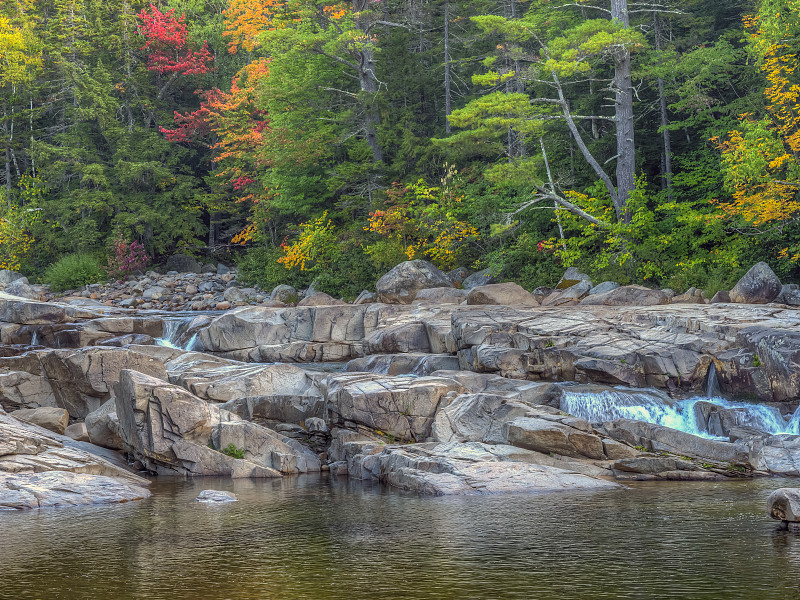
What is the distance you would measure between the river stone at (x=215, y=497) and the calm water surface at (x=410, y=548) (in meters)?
0.23

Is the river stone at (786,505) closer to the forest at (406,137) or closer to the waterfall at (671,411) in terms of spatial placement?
the waterfall at (671,411)

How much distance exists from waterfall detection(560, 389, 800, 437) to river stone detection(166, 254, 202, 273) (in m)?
28.4

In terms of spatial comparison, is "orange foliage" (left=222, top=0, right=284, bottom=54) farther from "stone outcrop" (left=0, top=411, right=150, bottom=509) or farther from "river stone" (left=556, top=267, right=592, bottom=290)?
"stone outcrop" (left=0, top=411, right=150, bottom=509)

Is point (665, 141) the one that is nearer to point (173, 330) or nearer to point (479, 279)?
point (479, 279)

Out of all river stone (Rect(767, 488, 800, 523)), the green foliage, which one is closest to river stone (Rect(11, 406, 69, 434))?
the green foliage

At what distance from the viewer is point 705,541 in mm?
8031

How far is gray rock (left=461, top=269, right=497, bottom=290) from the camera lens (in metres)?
28.4

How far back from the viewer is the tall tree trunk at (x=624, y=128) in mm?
26781

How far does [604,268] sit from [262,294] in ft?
47.8

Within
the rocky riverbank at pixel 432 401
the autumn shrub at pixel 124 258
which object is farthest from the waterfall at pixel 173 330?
the autumn shrub at pixel 124 258

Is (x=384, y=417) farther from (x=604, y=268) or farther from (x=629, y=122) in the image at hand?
(x=629, y=122)

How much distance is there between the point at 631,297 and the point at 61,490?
52.2ft

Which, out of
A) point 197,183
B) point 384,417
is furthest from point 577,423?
point 197,183

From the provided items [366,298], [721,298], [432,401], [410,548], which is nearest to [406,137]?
[366,298]
